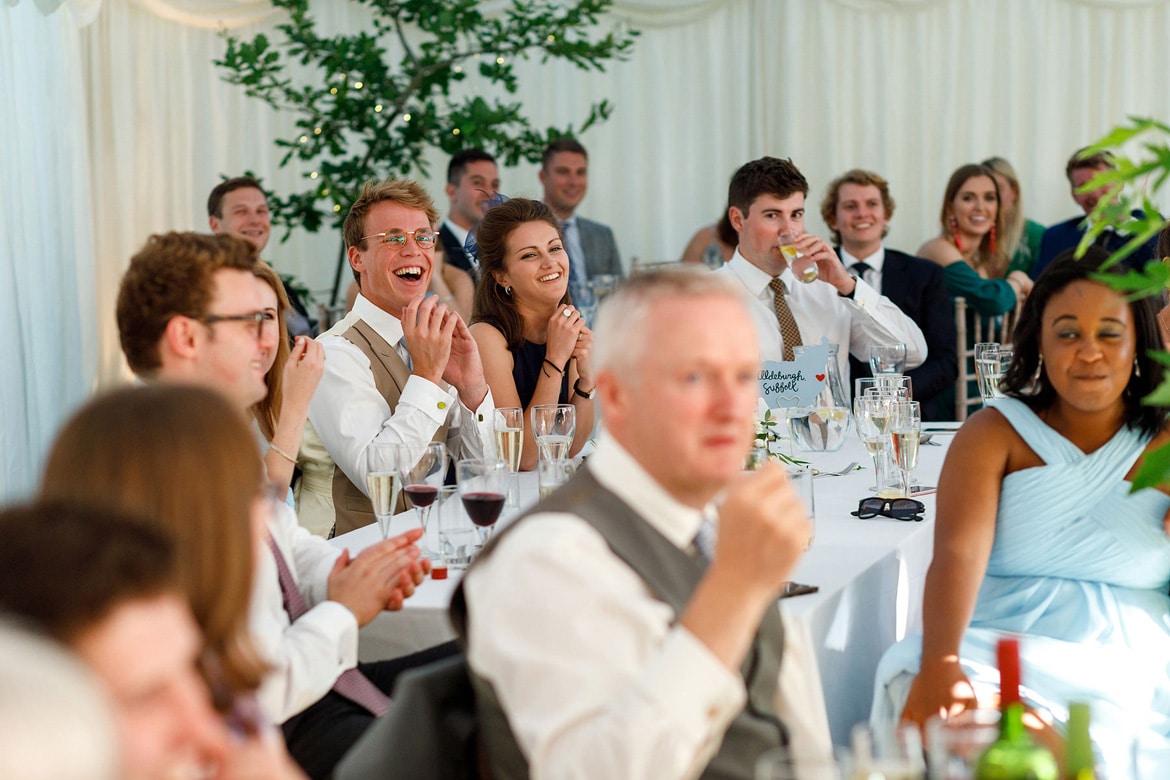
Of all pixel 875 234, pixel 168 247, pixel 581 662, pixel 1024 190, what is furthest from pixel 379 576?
pixel 1024 190

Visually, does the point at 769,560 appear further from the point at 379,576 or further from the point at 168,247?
the point at 168,247

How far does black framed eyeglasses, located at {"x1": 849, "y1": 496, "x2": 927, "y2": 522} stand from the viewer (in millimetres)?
2885

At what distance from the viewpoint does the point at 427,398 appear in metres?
3.30

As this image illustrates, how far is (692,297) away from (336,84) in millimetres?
5268

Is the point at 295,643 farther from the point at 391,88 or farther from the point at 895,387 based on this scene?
the point at 391,88

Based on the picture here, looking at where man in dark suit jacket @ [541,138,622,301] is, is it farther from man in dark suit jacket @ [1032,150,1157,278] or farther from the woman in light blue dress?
the woman in light blue dress

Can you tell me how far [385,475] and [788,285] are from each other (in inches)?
107

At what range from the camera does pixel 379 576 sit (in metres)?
2.20

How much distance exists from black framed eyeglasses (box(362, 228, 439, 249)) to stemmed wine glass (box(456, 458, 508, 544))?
1286mm

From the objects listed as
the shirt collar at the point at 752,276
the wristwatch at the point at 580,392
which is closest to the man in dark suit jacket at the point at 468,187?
the shirt collar at the point at 752,276

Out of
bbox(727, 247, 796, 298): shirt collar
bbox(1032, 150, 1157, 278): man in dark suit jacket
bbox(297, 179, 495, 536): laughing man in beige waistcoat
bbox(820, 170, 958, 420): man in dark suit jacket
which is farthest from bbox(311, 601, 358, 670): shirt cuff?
bbox(1032, 150, 1157, 278): man in dark suit jacket

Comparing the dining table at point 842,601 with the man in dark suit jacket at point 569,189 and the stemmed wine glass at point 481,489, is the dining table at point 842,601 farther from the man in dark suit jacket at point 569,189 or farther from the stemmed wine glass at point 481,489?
the man in dark suit jacket at point 569,189

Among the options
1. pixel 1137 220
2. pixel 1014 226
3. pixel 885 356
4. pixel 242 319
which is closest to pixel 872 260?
pixel 1014 226

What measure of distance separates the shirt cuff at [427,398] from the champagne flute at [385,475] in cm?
70
